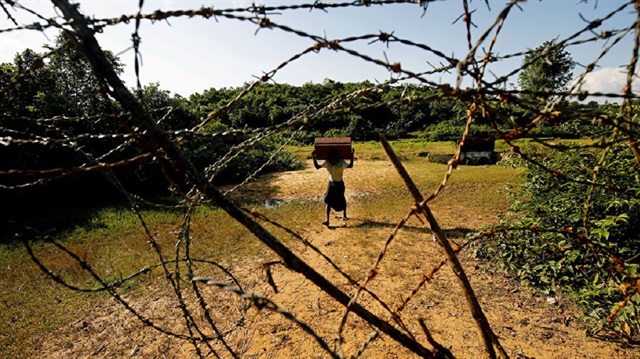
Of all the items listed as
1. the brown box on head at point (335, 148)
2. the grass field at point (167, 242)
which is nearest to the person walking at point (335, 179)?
the brown box on head at point (335, 148)

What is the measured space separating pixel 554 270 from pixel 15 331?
21.0ft

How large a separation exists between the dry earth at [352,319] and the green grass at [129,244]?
14.2 inches

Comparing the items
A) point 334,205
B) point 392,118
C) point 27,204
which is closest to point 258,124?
point 392,118

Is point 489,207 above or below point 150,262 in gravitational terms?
below

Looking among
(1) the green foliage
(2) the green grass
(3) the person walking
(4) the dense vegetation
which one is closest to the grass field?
(2) the green grass

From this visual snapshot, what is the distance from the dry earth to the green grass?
1.18 ft

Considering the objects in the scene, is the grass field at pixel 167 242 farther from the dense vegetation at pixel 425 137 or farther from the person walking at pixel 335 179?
the dense vegetation at pixel 425 137

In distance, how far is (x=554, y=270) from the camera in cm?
417

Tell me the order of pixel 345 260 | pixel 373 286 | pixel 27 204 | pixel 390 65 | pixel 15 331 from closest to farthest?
pixel 390 65, pixel 15 331, pixel 373 286, pixel 345 260, pixel 27 204

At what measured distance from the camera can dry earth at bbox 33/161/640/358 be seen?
136 inches

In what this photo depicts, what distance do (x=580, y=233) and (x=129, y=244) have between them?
6862 mm

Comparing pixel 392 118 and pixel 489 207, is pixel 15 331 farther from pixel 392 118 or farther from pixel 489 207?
pixel 392 118

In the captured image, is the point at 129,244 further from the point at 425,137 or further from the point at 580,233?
the point at 425,137

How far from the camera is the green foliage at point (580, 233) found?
3.37m
